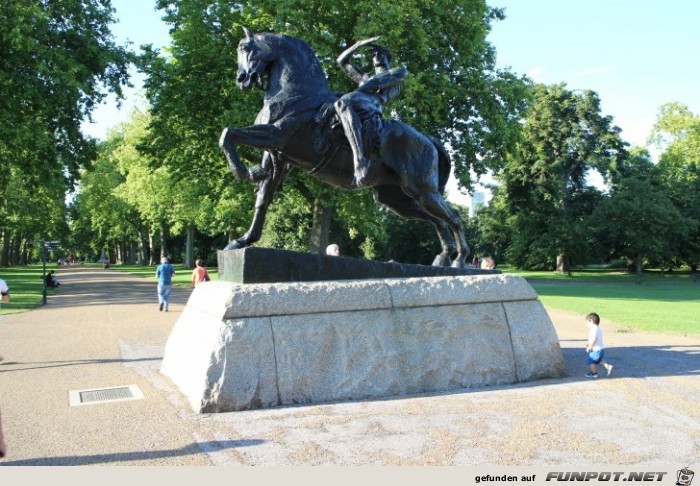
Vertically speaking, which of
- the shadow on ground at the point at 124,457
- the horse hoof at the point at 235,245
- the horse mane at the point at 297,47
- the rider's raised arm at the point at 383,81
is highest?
the horse mane at the point at 297,47

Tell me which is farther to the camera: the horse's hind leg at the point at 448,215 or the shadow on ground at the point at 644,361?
the horse's hind leg at the point at 448,215

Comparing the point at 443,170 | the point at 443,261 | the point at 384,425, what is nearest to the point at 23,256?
the point at 443,170

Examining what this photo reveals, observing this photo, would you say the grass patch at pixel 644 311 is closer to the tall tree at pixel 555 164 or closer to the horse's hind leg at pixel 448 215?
the horse's hind leg at pixel 448 215

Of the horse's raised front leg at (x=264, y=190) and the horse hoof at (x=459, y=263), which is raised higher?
the horse's raised front leg at (x=264, y=190)

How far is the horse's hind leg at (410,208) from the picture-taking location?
28.3 feet

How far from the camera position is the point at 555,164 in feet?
171

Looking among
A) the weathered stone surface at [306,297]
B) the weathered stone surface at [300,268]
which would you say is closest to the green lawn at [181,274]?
the weathered stone surface at [300,268]

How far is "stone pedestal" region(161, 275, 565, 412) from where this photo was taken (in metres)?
6.33

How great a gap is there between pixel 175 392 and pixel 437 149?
4847 mm

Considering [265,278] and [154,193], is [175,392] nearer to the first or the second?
[265,278]

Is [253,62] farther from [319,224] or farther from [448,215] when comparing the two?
[319,224]

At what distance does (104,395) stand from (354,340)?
305 cm

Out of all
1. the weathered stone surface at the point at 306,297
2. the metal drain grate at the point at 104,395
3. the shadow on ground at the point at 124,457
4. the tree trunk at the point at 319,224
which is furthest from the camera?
the tree trunk at the point at 319,224

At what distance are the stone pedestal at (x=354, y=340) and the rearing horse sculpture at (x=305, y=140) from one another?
1060 mm
